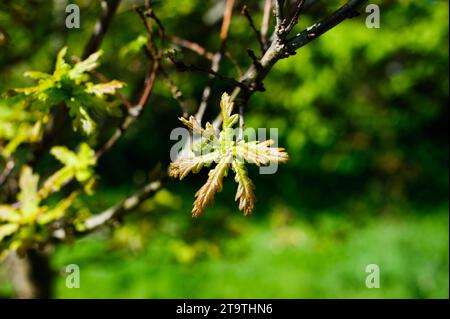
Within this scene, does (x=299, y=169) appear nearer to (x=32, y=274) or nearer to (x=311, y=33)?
(x=32, y=274)

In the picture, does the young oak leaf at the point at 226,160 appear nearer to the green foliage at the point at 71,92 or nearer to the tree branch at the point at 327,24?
the tree branch at the point at 327,24

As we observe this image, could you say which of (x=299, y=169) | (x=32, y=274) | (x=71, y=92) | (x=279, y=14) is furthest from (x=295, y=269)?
(x=279, y=14)

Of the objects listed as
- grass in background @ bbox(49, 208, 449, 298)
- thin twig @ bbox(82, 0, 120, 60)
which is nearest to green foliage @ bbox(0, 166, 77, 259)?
thin twig @ bbox(82, 0, 120, 60)

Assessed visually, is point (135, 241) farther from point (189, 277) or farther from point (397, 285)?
point (397, 285)

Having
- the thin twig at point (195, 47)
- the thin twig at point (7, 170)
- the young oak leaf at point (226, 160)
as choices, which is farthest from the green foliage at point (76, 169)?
the young oak leaf at point (226, 160)
